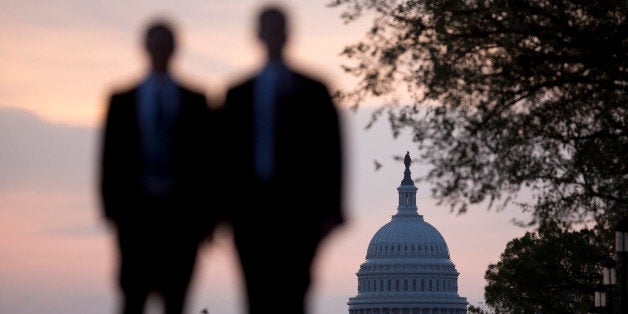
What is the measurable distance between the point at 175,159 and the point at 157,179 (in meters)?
0.22

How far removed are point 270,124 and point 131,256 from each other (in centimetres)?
163

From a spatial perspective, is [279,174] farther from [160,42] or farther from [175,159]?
[160,42]

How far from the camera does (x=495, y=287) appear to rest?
355ft

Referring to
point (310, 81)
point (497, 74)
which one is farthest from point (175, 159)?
point (497, 74)

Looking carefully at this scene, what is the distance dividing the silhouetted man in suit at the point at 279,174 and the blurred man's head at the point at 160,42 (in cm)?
57

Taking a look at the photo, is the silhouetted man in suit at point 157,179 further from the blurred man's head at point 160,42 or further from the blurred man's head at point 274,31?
the blurred man's head at point 274,31

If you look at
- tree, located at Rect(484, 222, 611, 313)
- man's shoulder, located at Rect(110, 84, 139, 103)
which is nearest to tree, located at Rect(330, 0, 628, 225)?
man's shoulder, located at Rect(110, 84, 139, 103)

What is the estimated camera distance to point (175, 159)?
13508 mm

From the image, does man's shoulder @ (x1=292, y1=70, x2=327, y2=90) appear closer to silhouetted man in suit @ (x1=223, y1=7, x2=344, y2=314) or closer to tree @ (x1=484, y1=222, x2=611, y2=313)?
silhouetted man in suit @ (x1=223, y1=7, x2=344, y2=314)

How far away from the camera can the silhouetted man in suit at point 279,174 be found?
13258 millimetres

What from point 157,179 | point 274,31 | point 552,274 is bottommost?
point 157,179

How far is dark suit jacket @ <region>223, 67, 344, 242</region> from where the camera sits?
1336 cm

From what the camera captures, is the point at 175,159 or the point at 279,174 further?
the point at 175,159

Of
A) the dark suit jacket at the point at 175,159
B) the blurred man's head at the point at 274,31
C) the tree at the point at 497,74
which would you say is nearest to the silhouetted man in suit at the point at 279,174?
the blurred man's head at the point at 274,31
